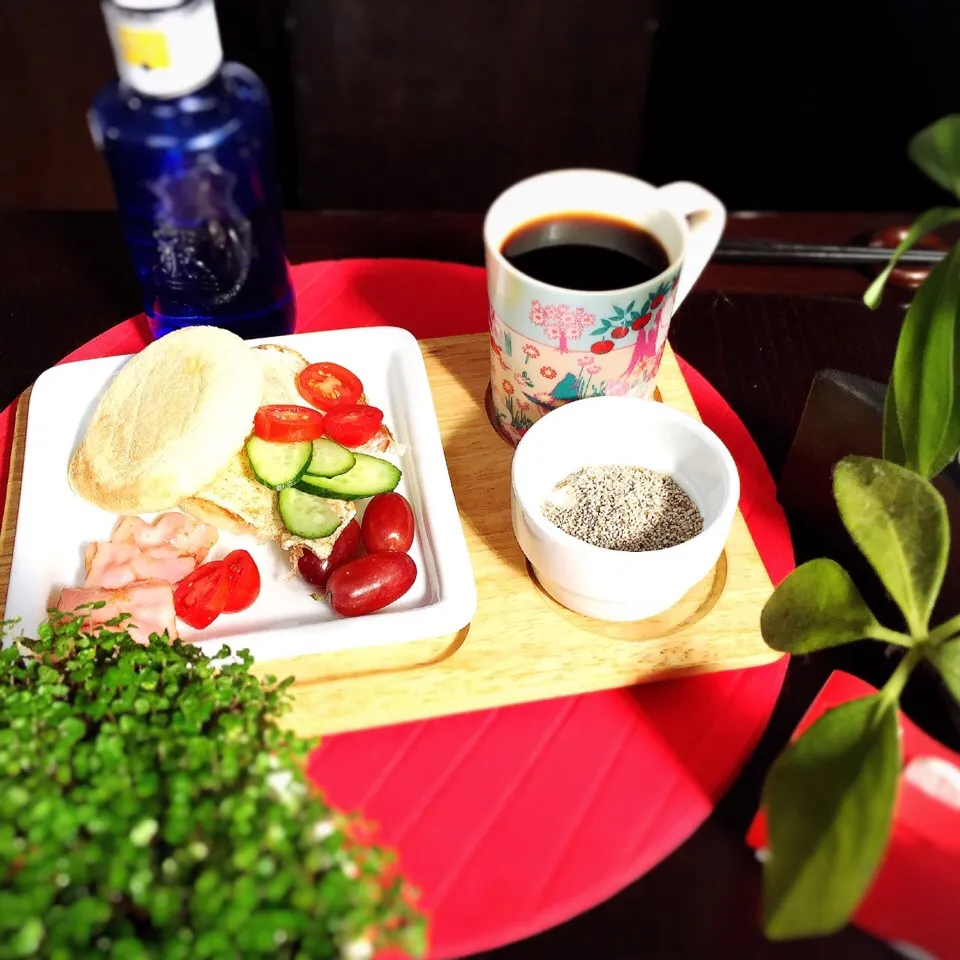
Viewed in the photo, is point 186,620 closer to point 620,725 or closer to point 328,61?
point 620,725

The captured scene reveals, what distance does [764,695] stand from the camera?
3.63 feet

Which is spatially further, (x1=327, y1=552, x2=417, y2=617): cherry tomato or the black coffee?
the black coffee

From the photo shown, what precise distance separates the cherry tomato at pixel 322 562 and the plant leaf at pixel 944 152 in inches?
29.6

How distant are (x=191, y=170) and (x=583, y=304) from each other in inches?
22.2

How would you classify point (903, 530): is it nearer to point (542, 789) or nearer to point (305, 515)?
point (542, 789)

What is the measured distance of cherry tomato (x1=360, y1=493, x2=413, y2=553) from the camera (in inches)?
46.8

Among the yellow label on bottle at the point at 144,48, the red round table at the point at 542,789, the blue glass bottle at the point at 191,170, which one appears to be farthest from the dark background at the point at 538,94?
the red round table at the point at 542,789

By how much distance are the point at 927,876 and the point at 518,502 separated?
0.54m

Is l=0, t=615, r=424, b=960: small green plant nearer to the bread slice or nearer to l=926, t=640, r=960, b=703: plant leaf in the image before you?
the bread slice

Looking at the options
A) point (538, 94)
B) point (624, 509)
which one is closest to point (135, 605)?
point (624, 509)

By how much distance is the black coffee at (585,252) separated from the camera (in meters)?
1.26

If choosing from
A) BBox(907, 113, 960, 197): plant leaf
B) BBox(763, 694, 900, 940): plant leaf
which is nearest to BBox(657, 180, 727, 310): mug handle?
BBox(907, 113, 960, 197): plant leaf

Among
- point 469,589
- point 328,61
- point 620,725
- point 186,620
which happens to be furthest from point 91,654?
point 328,61

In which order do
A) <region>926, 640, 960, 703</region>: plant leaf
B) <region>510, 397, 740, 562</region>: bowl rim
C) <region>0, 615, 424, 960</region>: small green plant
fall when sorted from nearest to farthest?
<region>0, 615, 424, 960</region>: small green plant < <region>926, 640, 960, 703</region>: plant leaf < <region>510, 397, 740, 562</region>: bowl rim
